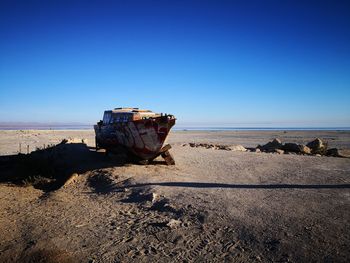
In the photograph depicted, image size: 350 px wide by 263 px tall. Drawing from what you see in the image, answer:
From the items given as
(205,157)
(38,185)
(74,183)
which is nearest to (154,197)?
(74,183)

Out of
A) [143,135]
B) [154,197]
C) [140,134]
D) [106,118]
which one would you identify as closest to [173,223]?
[154,197]

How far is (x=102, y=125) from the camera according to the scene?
1525 centimetres

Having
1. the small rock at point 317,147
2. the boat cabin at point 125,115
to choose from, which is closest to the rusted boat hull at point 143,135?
the boat cabin at point 125,115

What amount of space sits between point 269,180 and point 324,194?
1.91 meters

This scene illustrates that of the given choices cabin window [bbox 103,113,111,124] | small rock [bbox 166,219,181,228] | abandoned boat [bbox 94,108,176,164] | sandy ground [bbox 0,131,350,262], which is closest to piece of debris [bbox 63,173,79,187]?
sandy ground [bbox 0,131,350,262]

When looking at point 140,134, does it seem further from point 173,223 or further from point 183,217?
point 173,223

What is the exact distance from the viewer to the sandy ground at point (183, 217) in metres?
5.12

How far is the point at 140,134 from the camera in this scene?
1159cm

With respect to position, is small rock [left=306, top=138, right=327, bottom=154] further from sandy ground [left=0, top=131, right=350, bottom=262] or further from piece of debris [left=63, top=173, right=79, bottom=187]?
piece of debris [left=63, top=173, right=79, bottom=187]

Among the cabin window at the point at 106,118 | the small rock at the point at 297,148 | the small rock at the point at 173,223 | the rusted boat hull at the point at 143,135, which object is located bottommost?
the small rock at the point at 173,223

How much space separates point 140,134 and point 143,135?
0.50 ft

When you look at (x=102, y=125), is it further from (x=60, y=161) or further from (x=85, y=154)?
(x=60, y=161)

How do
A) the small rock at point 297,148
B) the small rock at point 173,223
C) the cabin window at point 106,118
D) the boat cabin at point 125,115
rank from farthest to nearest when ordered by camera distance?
the small rock at point 297,148 < the cabin window at point 106,118 < the boat cabin at point 125,115 < the small rock at point 173,223

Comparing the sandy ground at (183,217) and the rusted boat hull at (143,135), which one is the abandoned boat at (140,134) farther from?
the sandy ground at (183,217)
